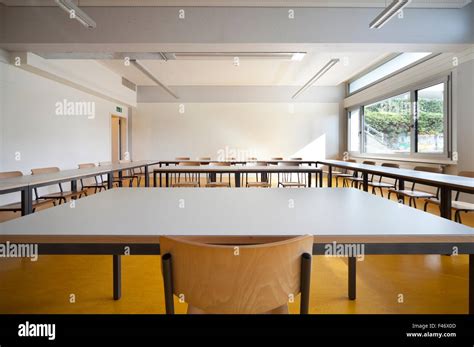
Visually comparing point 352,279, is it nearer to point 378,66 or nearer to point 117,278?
point 117,278

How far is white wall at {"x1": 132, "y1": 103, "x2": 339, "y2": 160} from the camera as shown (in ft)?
37.0

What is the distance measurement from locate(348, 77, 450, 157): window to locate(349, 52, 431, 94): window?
65 centimetres

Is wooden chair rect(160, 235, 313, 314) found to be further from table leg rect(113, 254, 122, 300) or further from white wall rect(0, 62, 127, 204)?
white wall rect(0, 62, 127, 204)

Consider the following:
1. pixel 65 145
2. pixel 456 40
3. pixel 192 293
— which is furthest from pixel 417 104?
pixel 65 145

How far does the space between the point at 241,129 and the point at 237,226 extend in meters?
10.3

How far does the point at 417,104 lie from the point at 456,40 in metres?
1.82

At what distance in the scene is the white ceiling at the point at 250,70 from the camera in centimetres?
801

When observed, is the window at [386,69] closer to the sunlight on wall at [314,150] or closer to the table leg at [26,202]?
the sunlight on wall at [314,150]

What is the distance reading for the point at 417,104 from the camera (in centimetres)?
681

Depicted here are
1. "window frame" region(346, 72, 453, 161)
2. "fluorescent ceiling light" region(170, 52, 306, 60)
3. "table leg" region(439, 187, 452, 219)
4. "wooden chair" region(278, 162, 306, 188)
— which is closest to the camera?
"table leg" region(439, 187, 452, 219)

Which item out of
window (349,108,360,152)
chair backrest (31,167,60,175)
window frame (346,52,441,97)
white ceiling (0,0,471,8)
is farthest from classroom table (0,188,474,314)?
window (349,108,360,152)
